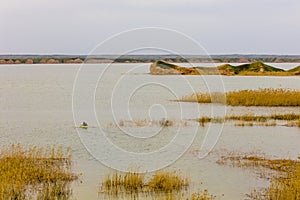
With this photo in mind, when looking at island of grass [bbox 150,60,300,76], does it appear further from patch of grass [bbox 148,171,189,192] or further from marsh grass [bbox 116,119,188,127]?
patch of grass [bbox 148,171,189,192]

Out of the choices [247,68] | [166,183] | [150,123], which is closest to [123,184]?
[166,183]

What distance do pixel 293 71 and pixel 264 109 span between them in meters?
50.7

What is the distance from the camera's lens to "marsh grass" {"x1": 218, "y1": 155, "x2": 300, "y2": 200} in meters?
10.2

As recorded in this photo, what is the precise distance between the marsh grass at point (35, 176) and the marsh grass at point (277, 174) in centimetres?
462

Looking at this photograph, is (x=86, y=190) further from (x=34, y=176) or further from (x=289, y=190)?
(x=289, y=190)

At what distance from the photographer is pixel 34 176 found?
12.3 m

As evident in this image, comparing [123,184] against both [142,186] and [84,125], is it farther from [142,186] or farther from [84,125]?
[84,125]

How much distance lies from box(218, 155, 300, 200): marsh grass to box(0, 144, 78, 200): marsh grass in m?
4.62

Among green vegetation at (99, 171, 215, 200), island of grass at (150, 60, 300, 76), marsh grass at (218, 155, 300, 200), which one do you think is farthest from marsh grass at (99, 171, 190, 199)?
island of grass at (150, 60, 300, 76)

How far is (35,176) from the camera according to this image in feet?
40.3

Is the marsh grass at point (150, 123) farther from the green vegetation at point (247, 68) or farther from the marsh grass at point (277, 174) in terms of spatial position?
the green vegetation at point (247, 68)

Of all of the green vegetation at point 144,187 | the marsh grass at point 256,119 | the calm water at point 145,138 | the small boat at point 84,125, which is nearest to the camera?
the green vegetation at point 144,187

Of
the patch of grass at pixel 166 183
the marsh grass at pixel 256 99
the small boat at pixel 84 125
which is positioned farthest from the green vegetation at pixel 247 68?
the patch of grass at pixel 166 183

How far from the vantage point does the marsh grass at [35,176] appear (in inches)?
422
